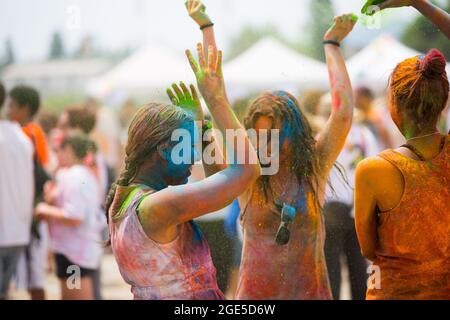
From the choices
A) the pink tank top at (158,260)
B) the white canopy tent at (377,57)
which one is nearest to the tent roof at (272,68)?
the white canopy tent at (377,57)

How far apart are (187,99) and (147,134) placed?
34cm

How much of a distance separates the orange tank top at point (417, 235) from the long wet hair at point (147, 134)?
76cm

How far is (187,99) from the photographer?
3.32 metres

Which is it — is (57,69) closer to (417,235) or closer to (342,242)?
(342,242)

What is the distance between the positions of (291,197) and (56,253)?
2262 mm

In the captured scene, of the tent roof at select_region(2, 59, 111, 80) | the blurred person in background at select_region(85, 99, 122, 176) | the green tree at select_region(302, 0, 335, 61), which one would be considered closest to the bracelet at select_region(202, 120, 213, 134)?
the green tree at select_region(302, 0, 335, 61)

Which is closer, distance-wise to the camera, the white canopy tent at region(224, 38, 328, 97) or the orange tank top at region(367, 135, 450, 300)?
the orange tank top at region(367, 135, 450, 300)

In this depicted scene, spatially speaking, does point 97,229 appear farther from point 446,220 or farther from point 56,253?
point 446,220

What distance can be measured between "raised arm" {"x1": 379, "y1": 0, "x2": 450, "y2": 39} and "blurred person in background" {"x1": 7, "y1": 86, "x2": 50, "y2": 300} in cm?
283

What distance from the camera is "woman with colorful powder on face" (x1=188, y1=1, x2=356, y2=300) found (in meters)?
3.41

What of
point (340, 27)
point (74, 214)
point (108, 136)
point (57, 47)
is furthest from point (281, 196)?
point (108, 136)

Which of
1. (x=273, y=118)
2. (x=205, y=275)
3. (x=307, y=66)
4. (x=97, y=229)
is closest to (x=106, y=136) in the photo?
(x=97, y=229)

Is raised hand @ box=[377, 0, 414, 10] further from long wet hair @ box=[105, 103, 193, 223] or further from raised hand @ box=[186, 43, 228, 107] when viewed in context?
long wet hair @ box=[105, 103, 193, 223]

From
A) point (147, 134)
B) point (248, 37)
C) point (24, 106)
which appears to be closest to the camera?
→ point (147, 134)
